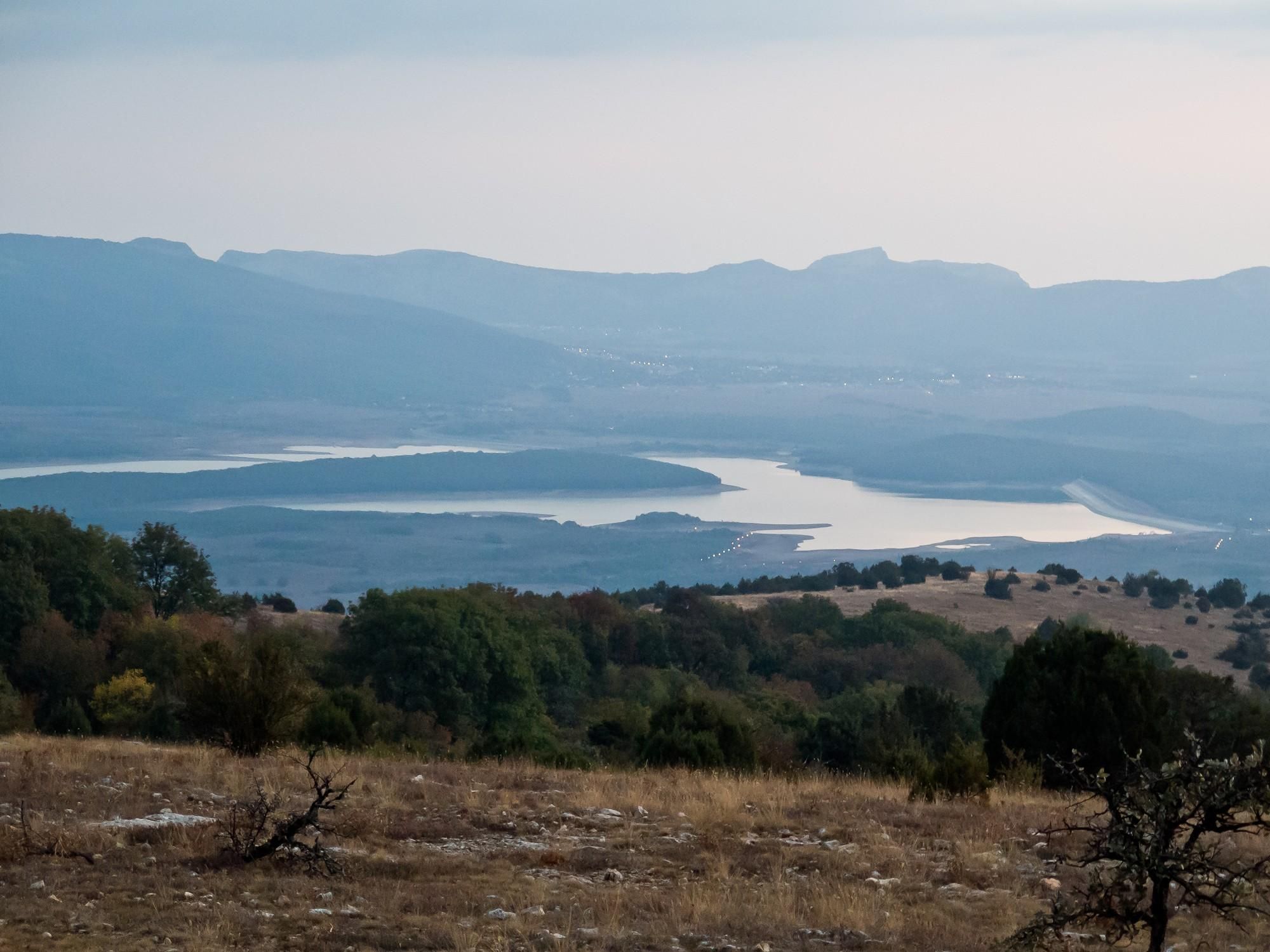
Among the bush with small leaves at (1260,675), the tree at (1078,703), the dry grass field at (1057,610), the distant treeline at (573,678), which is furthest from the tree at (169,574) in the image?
the bush with small leaves at (1260,675)

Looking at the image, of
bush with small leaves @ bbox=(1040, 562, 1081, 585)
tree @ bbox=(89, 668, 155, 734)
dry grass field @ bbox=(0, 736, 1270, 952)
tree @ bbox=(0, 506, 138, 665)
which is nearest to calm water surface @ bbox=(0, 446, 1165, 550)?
bush with small leaves @ bbox=(1040, 562, 1081, 585)

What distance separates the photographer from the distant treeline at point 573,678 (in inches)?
627

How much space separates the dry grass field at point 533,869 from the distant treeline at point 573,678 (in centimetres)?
135

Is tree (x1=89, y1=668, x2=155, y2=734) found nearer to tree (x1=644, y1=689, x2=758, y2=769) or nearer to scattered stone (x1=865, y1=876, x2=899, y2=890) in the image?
tree (x1=644, y1=689, x2=758, y2=769)

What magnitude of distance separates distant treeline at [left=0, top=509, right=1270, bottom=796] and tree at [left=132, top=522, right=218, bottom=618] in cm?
8

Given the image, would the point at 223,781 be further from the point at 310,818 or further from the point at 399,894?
the point at 399,894

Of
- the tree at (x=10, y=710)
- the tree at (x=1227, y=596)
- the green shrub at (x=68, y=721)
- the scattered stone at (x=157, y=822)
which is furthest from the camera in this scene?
the tree at (x=1227, y=596)

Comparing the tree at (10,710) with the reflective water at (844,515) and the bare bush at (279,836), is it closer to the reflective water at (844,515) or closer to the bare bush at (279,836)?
the bare bush at (279,836)

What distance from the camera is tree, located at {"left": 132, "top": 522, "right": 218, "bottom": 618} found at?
1684 inches

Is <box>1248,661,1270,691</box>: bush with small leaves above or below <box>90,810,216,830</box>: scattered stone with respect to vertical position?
below

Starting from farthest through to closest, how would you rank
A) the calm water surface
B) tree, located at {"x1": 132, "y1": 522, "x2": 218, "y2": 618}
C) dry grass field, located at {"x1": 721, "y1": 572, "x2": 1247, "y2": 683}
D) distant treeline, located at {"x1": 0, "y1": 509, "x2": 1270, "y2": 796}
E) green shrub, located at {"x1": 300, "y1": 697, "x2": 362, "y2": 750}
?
1. the calm water surface
2. dry grass field, located at {"x1": 721, "y1": 572, "x2": 1247, "y2": 683}
3. tree, located at {"x1": 132, "y1": 522, "x2": 218, "y2": 618}
4. green shrub, located at {"x1": 300, "y1": 697, "x2": 362, "y2": 750}
5. distant treeline, located at {"x1": 0, "y1": 509, "x2": 1270, "y2": 796}

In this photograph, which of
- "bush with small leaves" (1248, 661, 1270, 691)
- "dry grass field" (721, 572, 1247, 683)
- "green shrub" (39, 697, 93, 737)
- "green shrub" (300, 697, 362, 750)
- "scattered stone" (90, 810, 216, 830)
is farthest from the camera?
"dry grass field" (721, 572, 1247, 683)

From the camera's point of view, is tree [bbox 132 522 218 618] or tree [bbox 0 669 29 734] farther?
tree [bbox 132 522 218 618]

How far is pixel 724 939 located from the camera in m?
7.01
